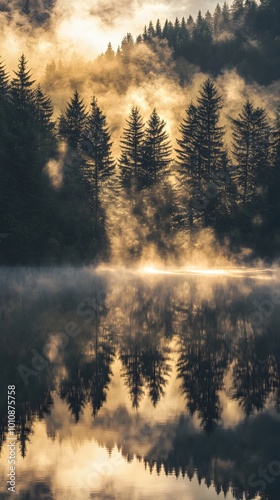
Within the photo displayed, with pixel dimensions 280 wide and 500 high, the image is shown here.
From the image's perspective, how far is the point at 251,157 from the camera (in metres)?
90.8

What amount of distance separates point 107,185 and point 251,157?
1729 centimetres

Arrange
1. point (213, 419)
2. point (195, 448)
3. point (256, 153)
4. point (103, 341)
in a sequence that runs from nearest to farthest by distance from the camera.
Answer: point (195, 448), point (213, 419), point (103, 341), point (256, 153)

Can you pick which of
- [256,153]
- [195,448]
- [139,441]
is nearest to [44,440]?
[139,441]

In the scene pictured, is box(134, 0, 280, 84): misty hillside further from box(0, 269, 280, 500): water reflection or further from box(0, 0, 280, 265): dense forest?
box(0, 269, 280, 500): water reflection

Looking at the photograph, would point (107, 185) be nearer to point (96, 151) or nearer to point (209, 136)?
point (96, 151)

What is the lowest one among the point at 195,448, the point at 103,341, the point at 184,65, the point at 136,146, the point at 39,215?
the point at 195,448

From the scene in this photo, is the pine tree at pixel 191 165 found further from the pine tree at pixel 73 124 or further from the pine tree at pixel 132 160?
the pine tree at pixel 73 124

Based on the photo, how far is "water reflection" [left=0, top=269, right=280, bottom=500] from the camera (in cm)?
1156

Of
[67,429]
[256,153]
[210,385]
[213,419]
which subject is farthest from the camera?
[256,153]

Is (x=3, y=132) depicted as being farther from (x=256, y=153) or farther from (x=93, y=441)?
(x=93, y=441)

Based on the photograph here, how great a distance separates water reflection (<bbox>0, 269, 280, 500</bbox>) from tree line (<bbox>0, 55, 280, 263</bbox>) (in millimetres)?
30850

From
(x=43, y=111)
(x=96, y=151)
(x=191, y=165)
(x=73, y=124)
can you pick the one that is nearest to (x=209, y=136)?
(x=191, y=165)

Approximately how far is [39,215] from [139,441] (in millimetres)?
49540

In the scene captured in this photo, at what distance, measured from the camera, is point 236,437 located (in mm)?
12508
